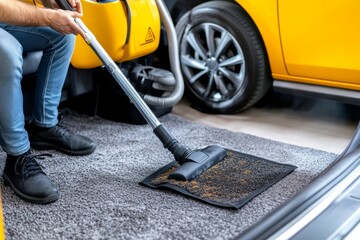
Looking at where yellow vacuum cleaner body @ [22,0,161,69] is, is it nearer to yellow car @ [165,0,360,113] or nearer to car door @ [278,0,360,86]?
yellow car @ [165,0,360,113]

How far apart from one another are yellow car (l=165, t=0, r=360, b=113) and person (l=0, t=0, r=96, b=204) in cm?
78

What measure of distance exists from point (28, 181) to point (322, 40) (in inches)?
54.1

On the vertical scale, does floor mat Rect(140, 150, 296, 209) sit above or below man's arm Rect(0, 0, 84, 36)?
below

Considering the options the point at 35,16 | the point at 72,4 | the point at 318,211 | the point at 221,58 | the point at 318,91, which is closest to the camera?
the point at 318,211

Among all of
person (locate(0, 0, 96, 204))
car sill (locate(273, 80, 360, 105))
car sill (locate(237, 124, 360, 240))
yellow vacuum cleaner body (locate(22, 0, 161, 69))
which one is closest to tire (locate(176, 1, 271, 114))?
car sill (locate(273, 80, 360, 105))

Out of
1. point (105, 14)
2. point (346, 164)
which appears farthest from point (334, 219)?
point (105, 14)

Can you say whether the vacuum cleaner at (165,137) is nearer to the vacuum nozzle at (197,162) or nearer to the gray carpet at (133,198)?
the vacuum nozzle at (197,162)

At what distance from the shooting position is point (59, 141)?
219cm

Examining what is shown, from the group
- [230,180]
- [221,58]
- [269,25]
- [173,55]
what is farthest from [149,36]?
[230,180]

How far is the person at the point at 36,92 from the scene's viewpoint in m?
1.70

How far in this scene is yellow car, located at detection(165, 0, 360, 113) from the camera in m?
2.23

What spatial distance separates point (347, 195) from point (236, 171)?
0.49 m

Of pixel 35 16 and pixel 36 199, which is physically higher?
pixel 35 16

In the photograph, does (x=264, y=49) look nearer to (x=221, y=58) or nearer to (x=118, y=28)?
A: (x=221, y=58)
